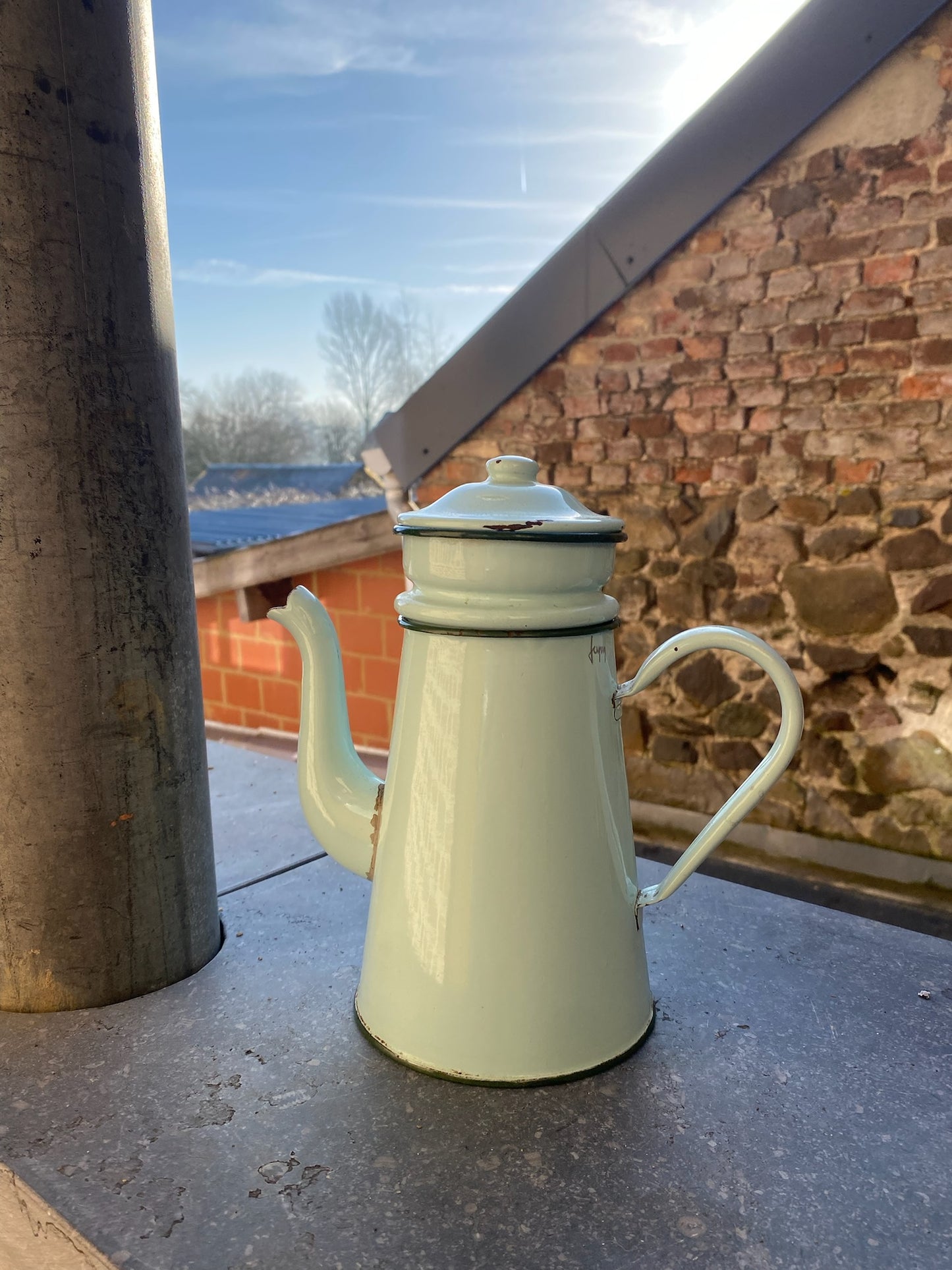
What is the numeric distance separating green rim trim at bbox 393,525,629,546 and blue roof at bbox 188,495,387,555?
3.48 metres

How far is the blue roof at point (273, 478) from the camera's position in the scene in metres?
7.50

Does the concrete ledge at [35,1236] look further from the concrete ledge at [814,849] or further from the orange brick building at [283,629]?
→ the orange brick building at [283,629]

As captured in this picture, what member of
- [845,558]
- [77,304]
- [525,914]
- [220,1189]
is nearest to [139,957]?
[220,1189]

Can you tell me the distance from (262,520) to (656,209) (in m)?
3.92

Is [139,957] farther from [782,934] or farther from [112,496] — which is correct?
[782,934]

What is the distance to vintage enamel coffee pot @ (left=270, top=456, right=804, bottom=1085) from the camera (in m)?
0.53

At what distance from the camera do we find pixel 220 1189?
0.48 metres

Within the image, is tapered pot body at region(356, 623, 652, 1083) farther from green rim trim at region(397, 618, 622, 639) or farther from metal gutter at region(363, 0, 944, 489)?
metal gutter at region(363, 0, 944, 489)

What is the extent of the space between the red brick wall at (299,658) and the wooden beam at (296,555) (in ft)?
0.31

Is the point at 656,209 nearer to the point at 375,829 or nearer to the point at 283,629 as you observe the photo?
the point at 375,829

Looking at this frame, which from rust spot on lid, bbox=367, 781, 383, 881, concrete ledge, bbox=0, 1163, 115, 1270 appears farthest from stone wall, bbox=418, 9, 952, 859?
concrete ledge, bbox=0, 1163, 115, 1270

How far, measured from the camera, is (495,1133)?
0.52m

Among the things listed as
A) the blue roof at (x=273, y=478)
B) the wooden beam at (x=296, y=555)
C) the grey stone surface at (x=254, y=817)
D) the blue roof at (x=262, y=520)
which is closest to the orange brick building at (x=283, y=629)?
the wooden beam at (x=296, y=555)

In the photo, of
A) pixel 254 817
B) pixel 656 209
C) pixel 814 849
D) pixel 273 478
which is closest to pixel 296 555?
pixel 656 209
